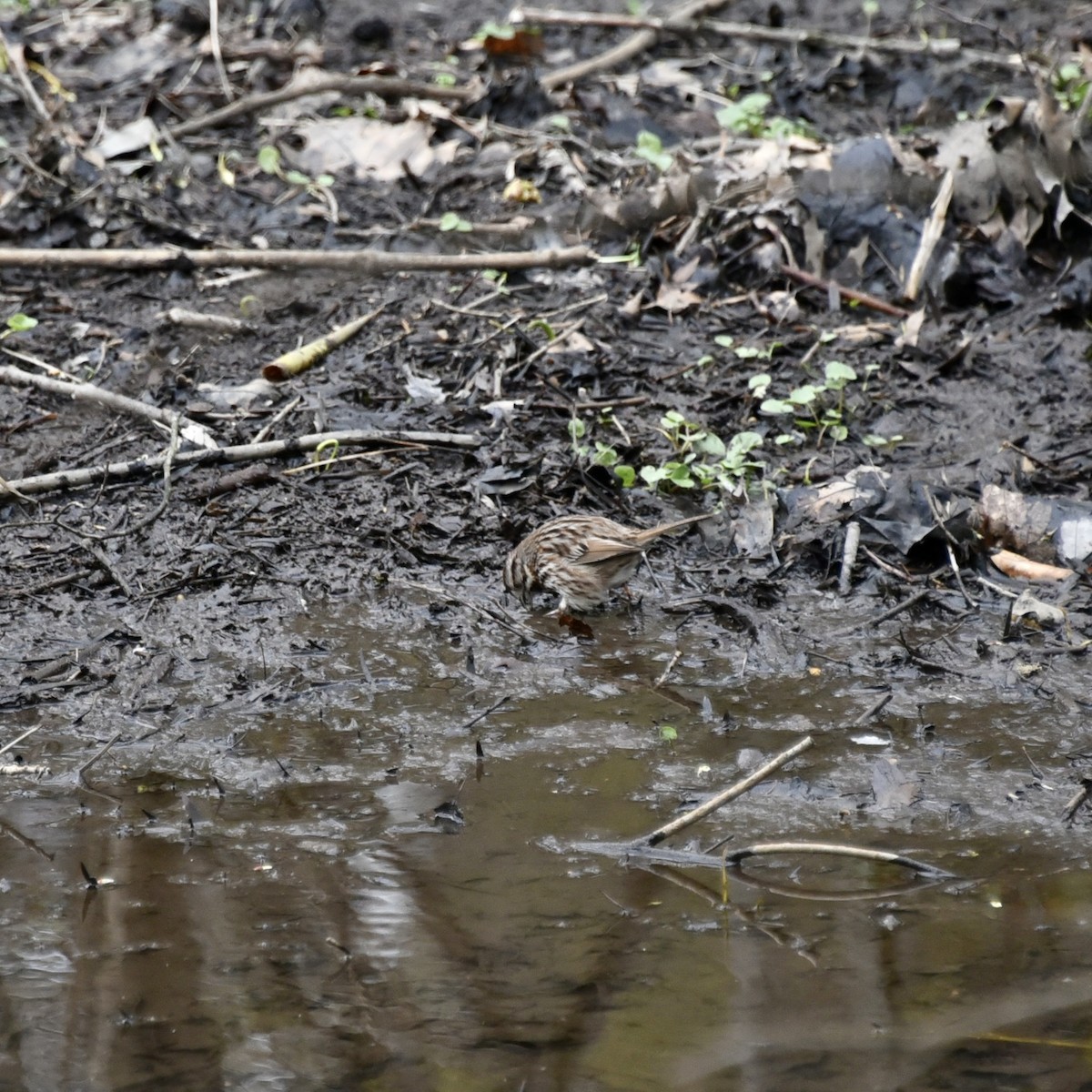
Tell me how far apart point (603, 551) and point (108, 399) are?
2.65m

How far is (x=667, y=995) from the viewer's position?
3.37 metres

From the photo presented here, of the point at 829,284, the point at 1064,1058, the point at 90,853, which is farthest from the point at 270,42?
the point at 1064,1058

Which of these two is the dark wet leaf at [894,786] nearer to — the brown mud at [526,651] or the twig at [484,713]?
the brown mud at [526,651]

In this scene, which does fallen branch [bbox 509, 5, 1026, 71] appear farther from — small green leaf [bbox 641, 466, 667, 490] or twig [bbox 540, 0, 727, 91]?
small green leaf [bbox 641, 466, 667, 490]

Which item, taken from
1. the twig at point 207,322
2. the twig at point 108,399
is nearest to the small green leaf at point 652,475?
the twig at point 108,399

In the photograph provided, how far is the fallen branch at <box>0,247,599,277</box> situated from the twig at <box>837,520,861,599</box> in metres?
2.72

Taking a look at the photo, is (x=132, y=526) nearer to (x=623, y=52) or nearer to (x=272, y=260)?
(x=272, y=260)

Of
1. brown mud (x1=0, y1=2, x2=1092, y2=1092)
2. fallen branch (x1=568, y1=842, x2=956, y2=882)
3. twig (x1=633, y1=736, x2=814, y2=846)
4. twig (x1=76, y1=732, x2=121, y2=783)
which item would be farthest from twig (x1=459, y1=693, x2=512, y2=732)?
twig (x1=76, y1=732, x2=121, y2=783)

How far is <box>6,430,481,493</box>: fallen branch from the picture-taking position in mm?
5902

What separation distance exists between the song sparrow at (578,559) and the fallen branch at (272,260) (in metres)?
2.38

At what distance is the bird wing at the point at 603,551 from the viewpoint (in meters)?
5.23

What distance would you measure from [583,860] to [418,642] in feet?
5.22

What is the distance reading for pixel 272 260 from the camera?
7352mm

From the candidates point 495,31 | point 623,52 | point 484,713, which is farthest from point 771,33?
point 484,713
